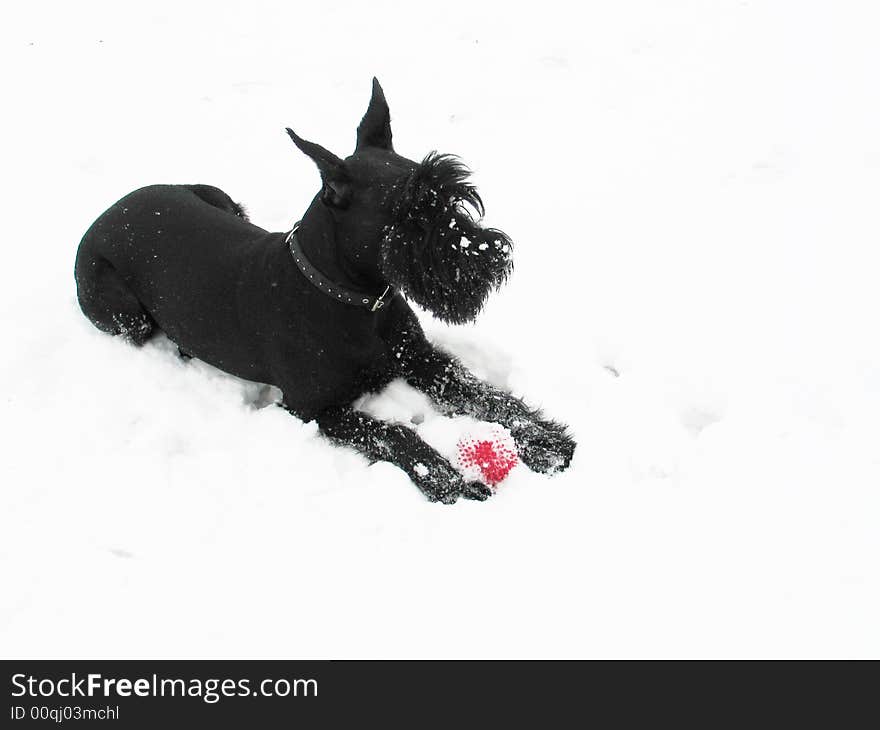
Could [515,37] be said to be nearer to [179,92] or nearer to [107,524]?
[179,92]

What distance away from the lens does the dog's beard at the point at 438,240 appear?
2.63 m

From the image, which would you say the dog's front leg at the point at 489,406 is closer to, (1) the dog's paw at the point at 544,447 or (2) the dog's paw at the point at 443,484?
(1) the dog's paw at the point at 544,447

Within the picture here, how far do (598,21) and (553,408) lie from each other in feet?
12.2

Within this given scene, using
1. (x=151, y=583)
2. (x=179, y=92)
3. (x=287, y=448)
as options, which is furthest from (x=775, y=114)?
(x=151, y=583)

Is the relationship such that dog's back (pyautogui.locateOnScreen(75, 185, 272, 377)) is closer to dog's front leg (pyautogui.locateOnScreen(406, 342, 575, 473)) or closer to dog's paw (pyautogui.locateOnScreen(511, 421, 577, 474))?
dog's front leg (pyautogui.locateOnScreen(406, 342, 575, 473))

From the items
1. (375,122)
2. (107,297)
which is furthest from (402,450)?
(107,297)

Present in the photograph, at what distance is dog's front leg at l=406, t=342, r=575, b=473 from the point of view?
310cm

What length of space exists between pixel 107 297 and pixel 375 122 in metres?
1.60

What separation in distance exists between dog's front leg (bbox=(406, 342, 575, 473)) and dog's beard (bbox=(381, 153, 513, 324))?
0.66 m

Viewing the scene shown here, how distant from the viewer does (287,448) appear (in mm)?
3211

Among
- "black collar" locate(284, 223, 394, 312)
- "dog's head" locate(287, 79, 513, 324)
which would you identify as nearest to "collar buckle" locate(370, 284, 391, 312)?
"black collar" locate(284, 223, 394, 312)

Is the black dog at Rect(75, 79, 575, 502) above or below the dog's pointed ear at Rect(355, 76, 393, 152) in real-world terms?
below

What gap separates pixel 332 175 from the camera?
8.62 ft

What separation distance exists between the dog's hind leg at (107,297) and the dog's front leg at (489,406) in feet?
4.35
